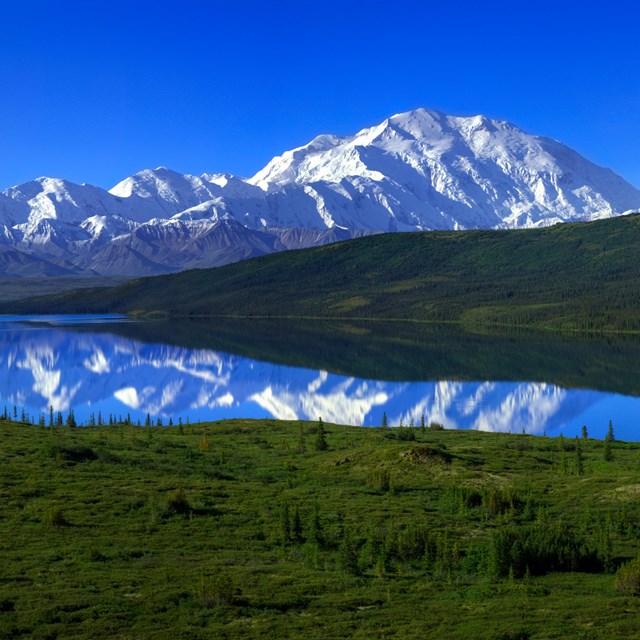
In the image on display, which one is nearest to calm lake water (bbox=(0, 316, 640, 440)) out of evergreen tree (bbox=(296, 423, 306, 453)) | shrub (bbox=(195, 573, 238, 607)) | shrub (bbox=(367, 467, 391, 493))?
evergreen tree (bbox=(296, 423, 306, 453))

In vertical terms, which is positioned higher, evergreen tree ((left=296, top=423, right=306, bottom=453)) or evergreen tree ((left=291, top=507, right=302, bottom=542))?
evergreen tree ((left=296, top=423, right=306, bottom=453))

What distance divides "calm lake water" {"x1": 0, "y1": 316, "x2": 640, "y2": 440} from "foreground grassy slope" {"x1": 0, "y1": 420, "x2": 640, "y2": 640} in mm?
42103

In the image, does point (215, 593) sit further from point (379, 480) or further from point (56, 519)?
point (379, 480)

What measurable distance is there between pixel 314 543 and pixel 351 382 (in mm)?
96006

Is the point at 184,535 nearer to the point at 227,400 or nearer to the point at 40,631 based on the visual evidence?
the point at 40,631

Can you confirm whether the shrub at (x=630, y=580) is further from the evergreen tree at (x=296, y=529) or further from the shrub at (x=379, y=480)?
the shrub at (x=379, y=480)

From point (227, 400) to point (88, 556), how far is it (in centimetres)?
8453

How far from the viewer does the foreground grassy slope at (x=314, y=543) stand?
71.7ft

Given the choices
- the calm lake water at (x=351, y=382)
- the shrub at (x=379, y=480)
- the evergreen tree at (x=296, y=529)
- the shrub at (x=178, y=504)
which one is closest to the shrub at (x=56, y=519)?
the shrub at (x=178, y=504)

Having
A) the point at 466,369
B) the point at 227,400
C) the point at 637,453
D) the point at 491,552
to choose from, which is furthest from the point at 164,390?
the point at 491,552

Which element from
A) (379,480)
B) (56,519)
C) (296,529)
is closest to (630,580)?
(296,529)

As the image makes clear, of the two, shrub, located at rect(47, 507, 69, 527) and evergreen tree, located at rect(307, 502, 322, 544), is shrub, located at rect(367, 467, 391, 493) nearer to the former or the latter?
evergreen tree, located at rect(307, 502, 322, 544)

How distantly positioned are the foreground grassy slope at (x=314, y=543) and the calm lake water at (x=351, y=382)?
1658 inches

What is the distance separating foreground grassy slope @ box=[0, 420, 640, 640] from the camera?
71.7 ft
